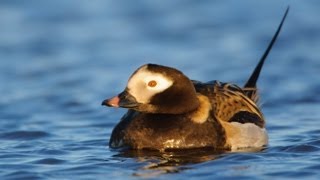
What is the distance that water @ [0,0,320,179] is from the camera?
425 inches

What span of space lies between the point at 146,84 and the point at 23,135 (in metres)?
2.30

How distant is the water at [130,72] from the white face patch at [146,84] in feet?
1.80

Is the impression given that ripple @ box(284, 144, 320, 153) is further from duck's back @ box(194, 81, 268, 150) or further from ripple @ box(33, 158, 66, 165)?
ripple @ box(33, 158, 66, 165)

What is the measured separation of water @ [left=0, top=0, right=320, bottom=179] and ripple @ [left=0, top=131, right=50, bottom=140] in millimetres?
23

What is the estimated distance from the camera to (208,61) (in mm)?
18266

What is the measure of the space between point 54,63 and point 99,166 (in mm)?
7844

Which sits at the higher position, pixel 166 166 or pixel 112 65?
pixel 112 65

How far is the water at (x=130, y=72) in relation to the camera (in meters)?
10.8

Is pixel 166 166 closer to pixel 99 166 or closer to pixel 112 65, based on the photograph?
pixel 99 166

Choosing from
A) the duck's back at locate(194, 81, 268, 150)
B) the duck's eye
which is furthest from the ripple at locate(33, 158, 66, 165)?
the duck's back at locate(194, 81, 268, 150)

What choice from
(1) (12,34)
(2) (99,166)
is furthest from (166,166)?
(1) (12,34)

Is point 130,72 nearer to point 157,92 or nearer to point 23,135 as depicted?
point 23,135

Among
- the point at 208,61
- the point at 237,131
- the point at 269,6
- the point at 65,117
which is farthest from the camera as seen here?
the point at 269,6

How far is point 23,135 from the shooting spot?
42.4 ft
